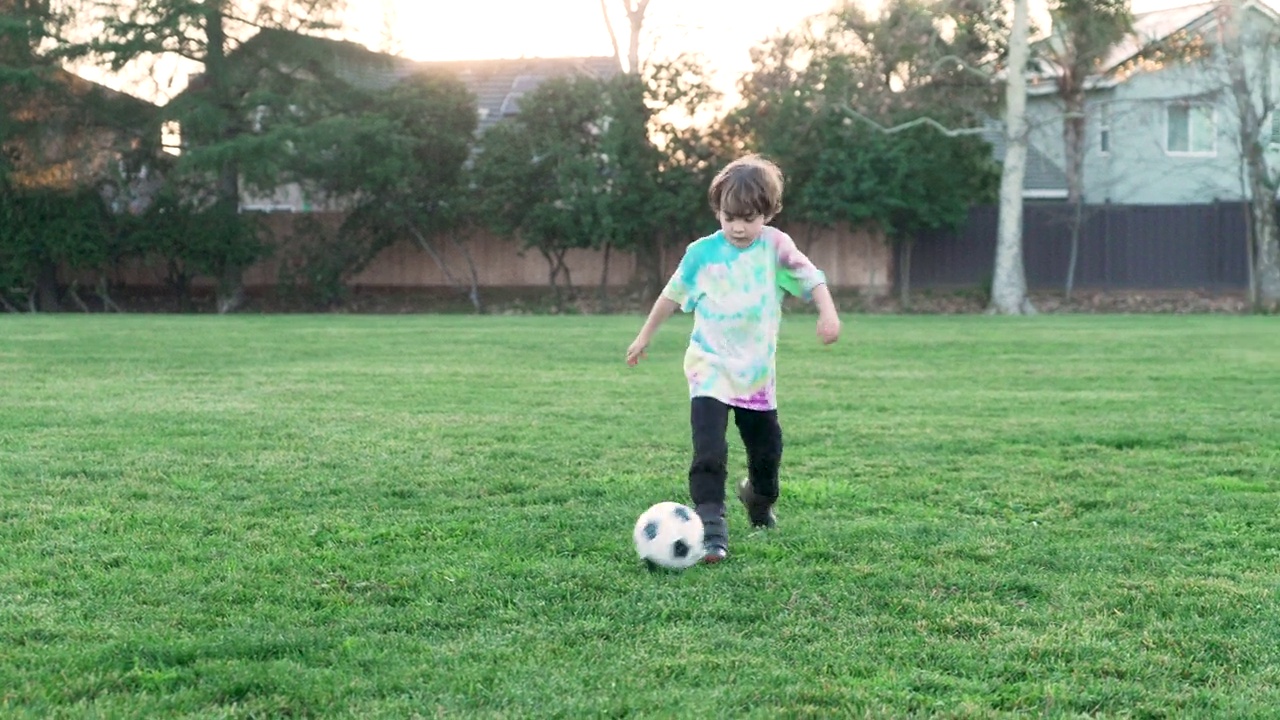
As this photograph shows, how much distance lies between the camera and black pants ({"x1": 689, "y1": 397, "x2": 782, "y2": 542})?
474cm

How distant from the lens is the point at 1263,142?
1104 inches

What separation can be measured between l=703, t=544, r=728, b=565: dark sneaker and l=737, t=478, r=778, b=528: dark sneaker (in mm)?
495

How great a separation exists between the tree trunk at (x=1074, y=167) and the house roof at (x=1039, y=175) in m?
3.88

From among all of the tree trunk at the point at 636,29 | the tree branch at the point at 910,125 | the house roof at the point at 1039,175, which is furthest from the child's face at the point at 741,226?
the house roof at the point at 1039,175

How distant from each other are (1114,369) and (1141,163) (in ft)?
73.4

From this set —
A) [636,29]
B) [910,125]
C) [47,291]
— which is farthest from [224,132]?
[910,125]

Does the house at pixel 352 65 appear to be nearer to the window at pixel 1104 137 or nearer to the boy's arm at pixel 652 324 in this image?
the window at pixel 1104 137

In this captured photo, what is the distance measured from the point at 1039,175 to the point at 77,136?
22.4m

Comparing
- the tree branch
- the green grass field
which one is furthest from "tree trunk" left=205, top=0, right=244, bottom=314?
the green grass field

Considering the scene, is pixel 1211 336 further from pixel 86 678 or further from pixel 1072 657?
pixel 86 678

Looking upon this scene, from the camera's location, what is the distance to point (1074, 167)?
29.7m

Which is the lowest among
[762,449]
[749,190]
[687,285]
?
[762,449]

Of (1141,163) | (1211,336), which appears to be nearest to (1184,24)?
(1141,163)

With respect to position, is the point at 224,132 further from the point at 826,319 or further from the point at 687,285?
the point at 826,319
